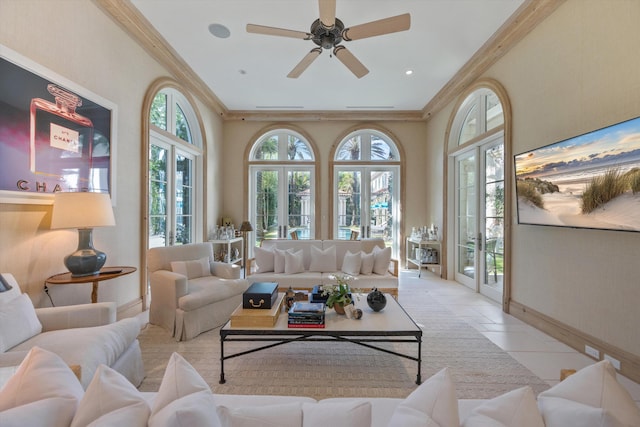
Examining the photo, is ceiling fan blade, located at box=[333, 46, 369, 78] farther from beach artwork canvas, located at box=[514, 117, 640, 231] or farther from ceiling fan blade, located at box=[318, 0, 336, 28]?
beach artwork canvas, located at box=[514, 117, 640, 231]

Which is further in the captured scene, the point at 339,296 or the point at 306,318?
the point at 339,296

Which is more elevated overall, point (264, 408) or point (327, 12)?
point (327, 12)

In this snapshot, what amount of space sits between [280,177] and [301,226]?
3.99 ft

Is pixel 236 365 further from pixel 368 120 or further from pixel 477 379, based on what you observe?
pixel 368 120

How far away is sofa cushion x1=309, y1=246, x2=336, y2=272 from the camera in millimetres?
4125

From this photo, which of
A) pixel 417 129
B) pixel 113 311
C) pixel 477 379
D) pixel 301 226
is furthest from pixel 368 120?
pixel 113 311

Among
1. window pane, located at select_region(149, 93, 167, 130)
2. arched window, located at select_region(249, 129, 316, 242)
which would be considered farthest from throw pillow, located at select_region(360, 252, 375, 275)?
window pane, located at select_region(149, 93, 167, 130)

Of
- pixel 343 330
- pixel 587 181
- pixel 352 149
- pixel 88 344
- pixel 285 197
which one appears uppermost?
pixel 352 149

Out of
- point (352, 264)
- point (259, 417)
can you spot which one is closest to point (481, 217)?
point (352, 264)

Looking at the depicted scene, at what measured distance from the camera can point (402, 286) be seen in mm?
4938

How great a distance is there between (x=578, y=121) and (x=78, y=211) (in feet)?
14.5

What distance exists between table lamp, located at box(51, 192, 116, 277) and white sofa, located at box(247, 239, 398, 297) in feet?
5.82

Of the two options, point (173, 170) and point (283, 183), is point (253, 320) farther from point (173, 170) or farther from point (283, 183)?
point (283, 183)

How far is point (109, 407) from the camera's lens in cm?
83
